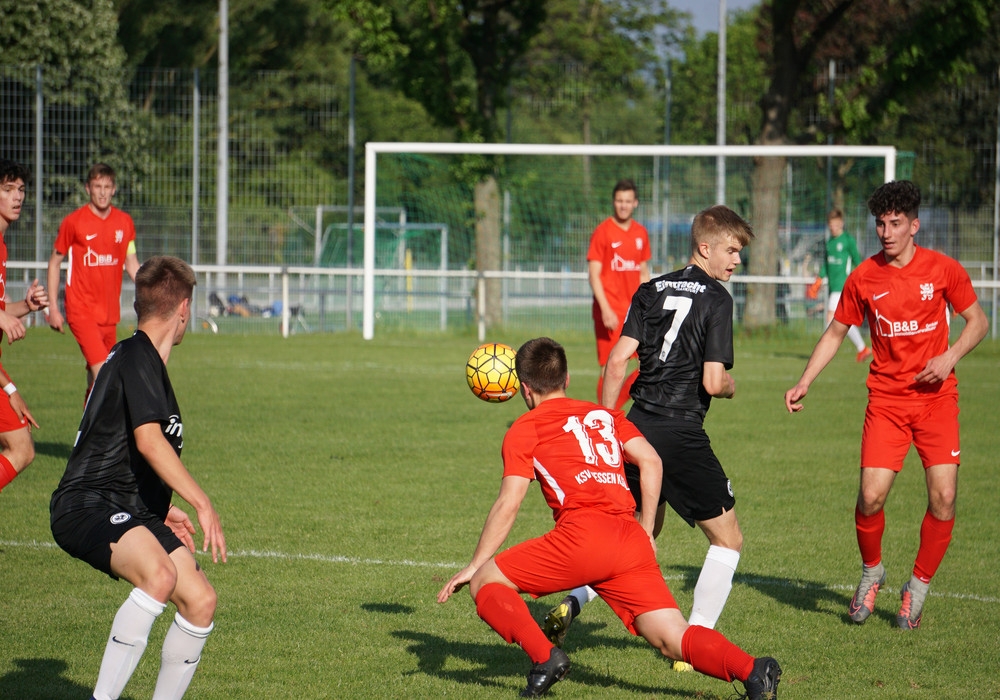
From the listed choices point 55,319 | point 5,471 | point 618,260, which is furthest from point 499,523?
point 618,260

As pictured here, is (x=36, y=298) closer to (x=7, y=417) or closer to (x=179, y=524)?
(x=7, y=417)

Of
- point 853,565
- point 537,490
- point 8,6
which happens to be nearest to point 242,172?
point 8,6

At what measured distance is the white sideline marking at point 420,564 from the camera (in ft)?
19.6

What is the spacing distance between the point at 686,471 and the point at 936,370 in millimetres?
1576

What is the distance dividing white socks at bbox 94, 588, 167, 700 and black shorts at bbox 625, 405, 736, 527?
2069mm

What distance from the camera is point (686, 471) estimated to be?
464 centimetres

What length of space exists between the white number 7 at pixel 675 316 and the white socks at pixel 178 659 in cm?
229

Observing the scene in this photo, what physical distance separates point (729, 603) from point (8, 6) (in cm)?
2997

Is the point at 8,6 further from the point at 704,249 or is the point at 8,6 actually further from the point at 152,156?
the point at 704,249

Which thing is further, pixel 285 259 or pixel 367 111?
pixel 367 111

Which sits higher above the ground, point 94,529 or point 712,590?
point 94,529

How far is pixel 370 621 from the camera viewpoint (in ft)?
17.3

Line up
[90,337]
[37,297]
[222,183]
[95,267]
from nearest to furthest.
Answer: [37,297] → [90,337] → [95,267] → [222,183]

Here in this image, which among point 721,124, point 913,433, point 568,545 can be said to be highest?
point 721,124
